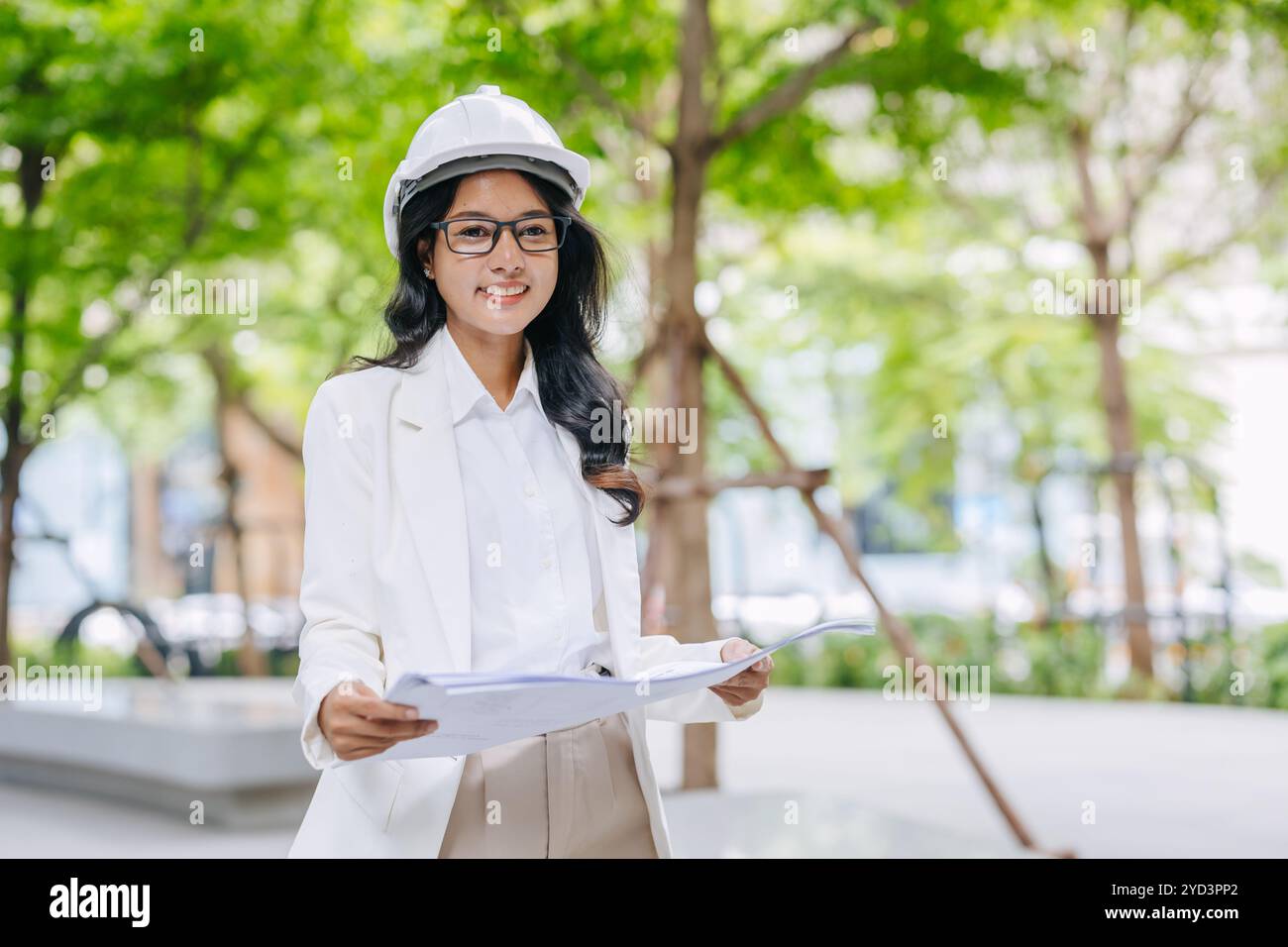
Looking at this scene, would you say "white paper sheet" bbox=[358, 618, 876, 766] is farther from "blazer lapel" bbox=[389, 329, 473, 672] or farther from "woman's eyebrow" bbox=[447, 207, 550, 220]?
"woman's eyebrow" bbox=[447, 207, 550, 220]

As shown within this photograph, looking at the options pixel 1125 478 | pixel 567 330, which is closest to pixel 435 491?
pixel 567 330

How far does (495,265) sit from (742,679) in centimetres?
57

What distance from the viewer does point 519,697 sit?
1.38 metres

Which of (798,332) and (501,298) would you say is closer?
(501,298)

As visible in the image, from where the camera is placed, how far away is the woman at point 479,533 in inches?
61.9

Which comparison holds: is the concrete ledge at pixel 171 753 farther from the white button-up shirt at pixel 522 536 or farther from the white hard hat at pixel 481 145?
the white hard hat at pixel 481 145

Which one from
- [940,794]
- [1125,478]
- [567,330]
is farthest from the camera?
[1125,478]

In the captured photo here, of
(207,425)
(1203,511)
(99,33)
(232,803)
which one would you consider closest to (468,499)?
(232,803)

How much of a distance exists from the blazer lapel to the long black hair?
7cm

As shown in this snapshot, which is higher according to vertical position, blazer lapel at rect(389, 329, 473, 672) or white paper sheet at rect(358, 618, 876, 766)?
blazer lapel at rect(389, 329, 473, 672)

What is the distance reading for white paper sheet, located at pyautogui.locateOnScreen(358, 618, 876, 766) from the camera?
1.30 m

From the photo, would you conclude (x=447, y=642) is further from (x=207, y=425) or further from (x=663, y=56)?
(x=207, y=425)

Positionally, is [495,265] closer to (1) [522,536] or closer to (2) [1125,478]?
(1) [522,536]

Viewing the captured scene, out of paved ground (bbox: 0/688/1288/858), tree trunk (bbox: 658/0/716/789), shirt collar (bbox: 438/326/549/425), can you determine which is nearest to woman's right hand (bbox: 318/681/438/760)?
shirt collar (bbox: 438/326/549/425)
